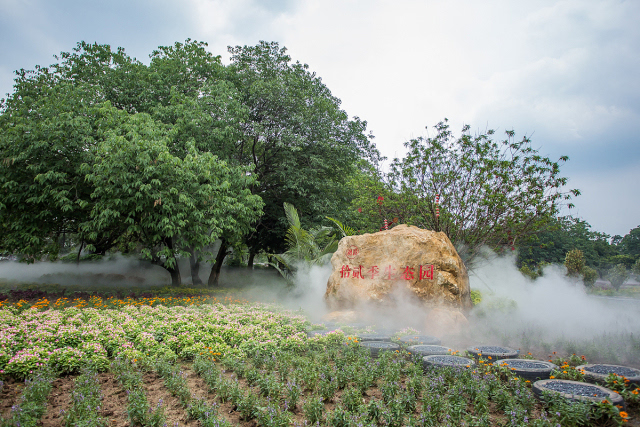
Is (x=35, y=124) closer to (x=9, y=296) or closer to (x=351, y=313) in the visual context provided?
(x=9, y=296)

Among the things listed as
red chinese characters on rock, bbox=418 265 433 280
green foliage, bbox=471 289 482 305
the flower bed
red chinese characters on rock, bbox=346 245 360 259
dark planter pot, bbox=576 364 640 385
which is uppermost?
red chinese characters on rock, bbox=346 245 360 259

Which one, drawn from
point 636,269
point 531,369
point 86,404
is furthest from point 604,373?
point 636,269

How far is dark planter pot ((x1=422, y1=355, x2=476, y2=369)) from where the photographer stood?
4449 millimetres

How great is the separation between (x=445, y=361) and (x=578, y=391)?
4.55ft

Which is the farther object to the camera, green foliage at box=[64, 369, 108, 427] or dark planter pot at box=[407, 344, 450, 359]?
dark planter pot at box=[407, 344, 450, 359]

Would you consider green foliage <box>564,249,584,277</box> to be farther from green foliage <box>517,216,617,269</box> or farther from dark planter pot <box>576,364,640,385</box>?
dark planter pot <box>576,364,640,385</box>

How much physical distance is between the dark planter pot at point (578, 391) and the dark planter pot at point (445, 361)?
0.80 metres

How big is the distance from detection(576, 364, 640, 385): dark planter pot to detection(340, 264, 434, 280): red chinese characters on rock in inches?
152

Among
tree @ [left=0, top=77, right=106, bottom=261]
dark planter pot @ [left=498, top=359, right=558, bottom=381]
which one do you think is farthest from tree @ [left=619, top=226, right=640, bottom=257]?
tree @ [left=0, top=77, right=106, bottom=261]

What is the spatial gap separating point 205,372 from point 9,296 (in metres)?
8.03

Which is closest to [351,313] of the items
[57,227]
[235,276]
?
[57,227]

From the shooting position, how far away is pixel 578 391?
357cm

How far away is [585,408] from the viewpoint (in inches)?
122

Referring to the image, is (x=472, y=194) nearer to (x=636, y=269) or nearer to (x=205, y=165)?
(x=205, y=165)
